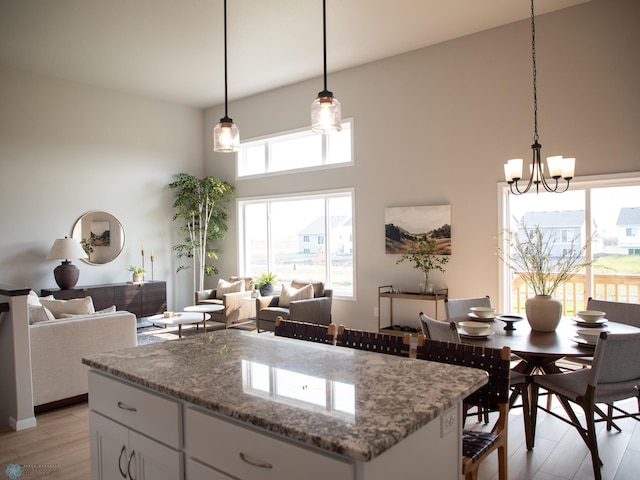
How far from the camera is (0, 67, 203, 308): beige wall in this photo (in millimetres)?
6371

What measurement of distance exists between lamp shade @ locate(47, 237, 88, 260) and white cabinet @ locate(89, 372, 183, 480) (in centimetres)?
502

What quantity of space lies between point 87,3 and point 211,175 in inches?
163

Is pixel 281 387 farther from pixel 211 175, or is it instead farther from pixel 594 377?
pixel 211 175

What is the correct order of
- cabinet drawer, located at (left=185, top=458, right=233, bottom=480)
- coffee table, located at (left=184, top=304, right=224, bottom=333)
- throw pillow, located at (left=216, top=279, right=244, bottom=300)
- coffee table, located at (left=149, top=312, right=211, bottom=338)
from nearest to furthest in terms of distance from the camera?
1. cabinet drawer, located at (left=185, top=458, right=233, bottom=480)
2. coffee table, located at (left=149, top=312, right=211, bottom=338)
3. coffee table, located at (left=184, top=304, right=224, bottom=333)
4. throw pillow, located at (left=216, top=279, right=244, bottom=300)

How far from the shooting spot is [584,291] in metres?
4.85

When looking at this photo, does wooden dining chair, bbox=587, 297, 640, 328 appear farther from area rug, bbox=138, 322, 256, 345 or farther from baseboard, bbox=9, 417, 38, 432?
area rug, bbox=138, 322, 256, 345

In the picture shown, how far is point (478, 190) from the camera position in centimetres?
540

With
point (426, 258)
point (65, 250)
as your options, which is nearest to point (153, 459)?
point (426, 258)

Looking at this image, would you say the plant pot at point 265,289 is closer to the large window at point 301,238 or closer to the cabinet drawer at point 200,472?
the large window at point 301,238

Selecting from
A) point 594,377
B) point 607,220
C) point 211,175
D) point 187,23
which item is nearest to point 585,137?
point 607,220

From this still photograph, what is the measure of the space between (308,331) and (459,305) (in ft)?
6.50

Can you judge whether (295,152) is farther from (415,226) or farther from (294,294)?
(415,226)

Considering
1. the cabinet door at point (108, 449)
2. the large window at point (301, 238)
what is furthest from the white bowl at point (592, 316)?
the large window at point (301, 238)

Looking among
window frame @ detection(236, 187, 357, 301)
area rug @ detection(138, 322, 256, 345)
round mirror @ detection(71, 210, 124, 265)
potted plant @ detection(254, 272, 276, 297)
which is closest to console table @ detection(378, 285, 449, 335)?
window frame @ detection(236, 187, 357, 301)
